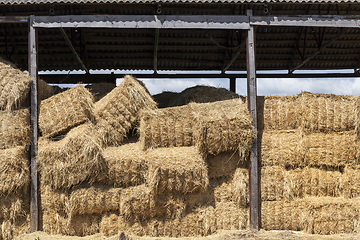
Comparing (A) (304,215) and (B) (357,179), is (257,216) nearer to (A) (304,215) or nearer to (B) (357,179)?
(A) (304,215)

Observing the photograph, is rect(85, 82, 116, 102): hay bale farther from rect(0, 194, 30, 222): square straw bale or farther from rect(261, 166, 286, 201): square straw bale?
rect(261, 166, 286, 201): square straw bale

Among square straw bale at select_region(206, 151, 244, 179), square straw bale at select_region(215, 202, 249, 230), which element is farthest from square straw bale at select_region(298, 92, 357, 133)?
square straw bale at select_region(215, 202, 249, 230)

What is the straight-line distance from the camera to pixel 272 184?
7625mm

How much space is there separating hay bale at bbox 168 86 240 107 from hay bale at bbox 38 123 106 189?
124 inches

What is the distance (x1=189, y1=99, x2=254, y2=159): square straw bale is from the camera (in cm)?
724

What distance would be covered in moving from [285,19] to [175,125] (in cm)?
384

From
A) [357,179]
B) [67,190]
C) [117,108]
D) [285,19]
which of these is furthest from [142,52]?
[357,179]

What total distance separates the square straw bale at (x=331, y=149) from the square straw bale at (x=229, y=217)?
210 centimetres

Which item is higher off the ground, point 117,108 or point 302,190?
point 117,108

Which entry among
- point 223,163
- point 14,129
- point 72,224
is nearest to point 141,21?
point 14,129

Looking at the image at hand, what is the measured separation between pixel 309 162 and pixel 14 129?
705 cm

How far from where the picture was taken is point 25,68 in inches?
471

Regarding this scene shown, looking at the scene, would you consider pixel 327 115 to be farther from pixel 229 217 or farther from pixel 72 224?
pixel 72 224

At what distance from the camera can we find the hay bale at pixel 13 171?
6.73m
